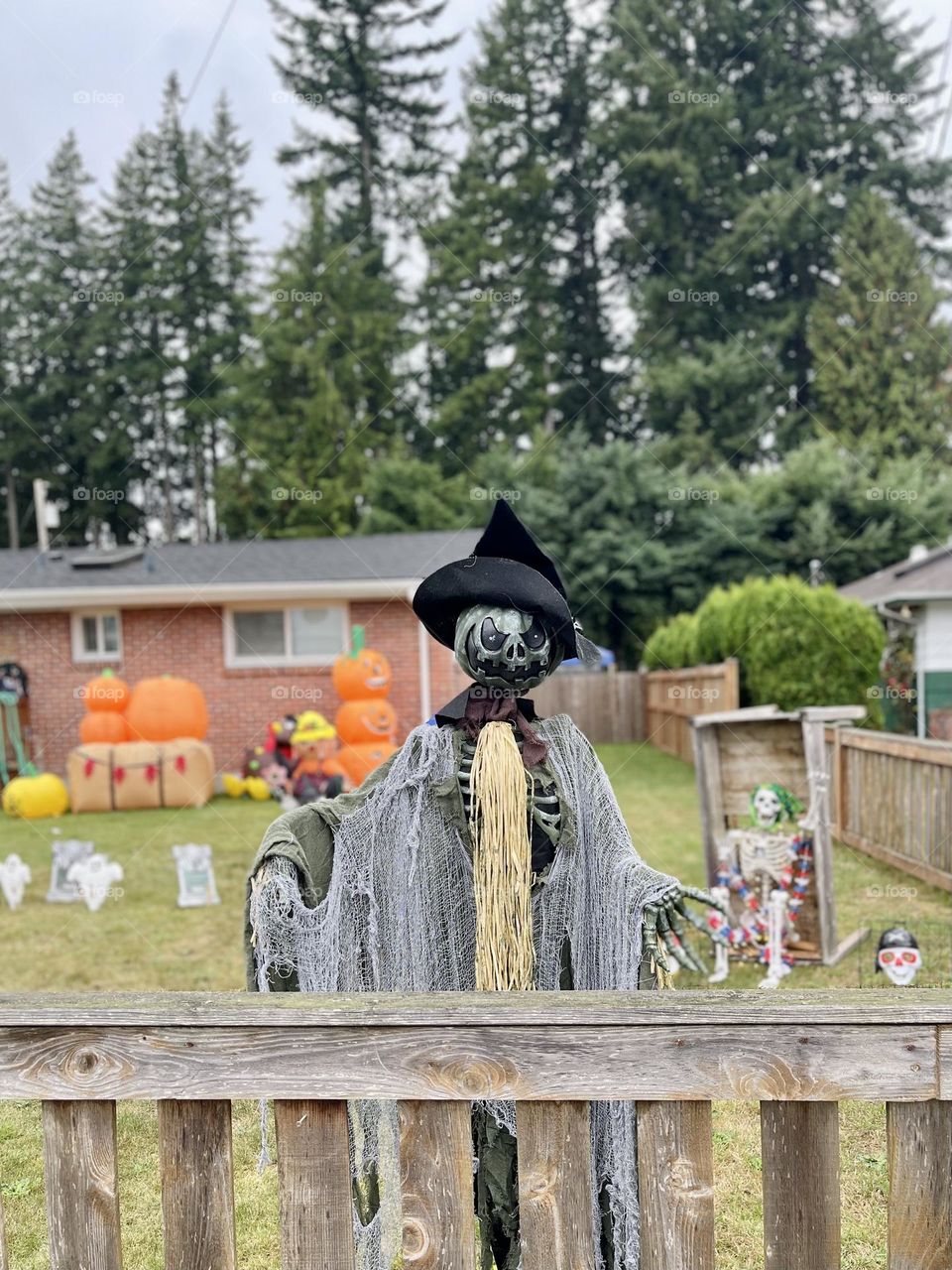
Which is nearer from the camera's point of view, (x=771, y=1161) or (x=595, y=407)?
(x=771, y=1161)

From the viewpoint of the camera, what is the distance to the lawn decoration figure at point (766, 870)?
578 cm

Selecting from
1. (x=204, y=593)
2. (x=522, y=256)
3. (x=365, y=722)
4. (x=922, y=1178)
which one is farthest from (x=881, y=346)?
(x=922, y=1178)

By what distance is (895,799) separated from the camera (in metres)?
8.03

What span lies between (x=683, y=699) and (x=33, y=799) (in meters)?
9.44

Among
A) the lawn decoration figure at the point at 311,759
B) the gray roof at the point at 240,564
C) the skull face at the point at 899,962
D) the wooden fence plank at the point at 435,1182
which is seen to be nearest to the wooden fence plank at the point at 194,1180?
the wooden fence plank at the point at 435,1182

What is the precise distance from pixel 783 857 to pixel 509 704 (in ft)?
12.9

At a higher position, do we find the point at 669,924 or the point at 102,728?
the point at 669,924

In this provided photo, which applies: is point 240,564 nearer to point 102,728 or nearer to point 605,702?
point 102,728

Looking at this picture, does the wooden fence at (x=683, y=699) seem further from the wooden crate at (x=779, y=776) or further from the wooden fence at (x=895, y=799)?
the wooden crate at (x=779, y=776)

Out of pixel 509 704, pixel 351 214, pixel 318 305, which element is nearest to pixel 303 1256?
pixel 509 704

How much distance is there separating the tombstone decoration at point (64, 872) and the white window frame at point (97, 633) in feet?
22.2

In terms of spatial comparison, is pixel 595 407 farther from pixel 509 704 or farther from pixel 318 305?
pixel 509 704

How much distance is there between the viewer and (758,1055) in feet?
4.50

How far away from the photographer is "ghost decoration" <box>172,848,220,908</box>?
24.3 feet
